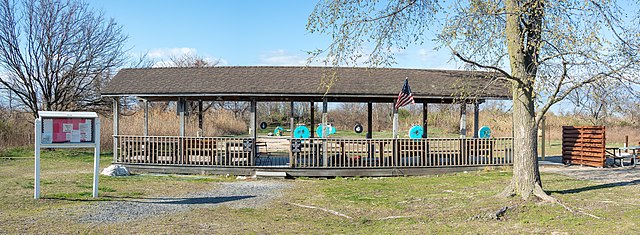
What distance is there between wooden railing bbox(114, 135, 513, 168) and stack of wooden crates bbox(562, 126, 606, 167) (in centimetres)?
262

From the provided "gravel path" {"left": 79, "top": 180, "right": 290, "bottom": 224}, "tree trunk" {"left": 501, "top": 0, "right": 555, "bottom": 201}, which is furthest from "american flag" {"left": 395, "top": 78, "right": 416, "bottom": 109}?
"tree trunk" {"left": 501, "top": 0, "right": 555, "bottom": 201}

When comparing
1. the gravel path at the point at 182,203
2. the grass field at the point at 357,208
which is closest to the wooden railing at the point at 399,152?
the grass field at the point at 357,208

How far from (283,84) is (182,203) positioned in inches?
246

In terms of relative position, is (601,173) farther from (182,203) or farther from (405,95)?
(182,203)

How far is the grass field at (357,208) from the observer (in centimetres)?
685

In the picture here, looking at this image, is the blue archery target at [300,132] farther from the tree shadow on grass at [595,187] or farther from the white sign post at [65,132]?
the tree shadow on grass at [595,187]

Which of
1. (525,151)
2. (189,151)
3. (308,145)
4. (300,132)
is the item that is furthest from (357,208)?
(300,132)

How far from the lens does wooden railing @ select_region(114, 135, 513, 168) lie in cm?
1399

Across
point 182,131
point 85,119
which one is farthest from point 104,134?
point 85,119

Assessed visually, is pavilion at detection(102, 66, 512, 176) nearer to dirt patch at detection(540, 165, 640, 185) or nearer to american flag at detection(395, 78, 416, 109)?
american flag at detection(395, 78, 416, 109)

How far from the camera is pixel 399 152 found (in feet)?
46.5

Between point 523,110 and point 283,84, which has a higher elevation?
point 283,84

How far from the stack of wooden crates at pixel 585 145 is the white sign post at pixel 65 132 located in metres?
13.6

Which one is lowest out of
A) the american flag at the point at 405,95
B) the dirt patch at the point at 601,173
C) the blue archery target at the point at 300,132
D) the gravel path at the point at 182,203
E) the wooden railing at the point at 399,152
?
the gravel path at the point at 182,203
